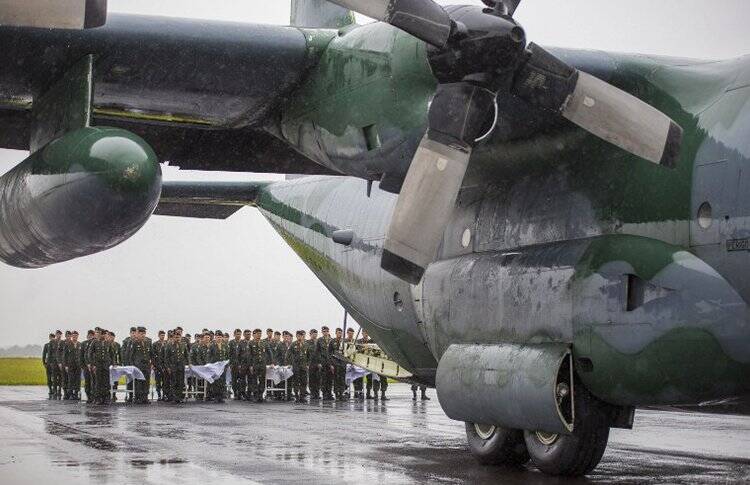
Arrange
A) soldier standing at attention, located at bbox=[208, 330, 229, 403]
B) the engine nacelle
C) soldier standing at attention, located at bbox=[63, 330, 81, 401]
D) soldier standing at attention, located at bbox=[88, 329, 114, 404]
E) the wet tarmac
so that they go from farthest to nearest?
soldier standing at attention, located at bbox=[63, 330, 81, 401], soldier standing at attention, located at bbox=[208, 330, 229, 403], soldier standing at attention, located at bbox=[88, 329, 114, 404], the wet tarmac, the engine nacelle

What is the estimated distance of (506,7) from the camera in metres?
8.38

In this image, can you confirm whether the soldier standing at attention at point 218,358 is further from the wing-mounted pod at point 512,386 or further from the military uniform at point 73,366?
the wing-mounted pod at point 512,386

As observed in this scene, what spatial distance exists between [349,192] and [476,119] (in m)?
5.25

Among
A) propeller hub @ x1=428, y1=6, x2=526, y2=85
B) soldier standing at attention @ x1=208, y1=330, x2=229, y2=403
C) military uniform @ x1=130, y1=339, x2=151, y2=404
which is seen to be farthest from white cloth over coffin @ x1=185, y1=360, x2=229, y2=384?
propeller hub @ x1=428, y1=6, x2=526, y2=85

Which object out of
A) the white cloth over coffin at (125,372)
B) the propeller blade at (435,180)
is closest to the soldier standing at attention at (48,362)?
the white cloth over coffin at (125,372)

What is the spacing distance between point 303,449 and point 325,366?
Result: 13341 mm

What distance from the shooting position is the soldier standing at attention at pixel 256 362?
2520 centimetres

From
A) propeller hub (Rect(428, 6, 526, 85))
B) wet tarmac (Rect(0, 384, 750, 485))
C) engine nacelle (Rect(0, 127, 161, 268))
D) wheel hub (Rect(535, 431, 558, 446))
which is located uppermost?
propeller hub (Rect(428, 6, 526, 85))

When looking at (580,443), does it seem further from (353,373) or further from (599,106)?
(353,373)

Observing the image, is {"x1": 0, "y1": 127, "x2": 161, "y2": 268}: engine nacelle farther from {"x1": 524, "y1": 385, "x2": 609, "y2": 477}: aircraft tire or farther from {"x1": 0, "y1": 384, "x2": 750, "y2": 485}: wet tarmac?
{"x1": 524, "y1": 385, "x2": 609, "y2": 477}: aircraft tire

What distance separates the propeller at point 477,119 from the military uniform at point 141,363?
1647cm

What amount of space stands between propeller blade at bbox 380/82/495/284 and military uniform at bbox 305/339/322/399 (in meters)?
17.1

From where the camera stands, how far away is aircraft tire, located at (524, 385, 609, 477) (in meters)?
9.15

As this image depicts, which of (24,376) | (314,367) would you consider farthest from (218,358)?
(24,376)
